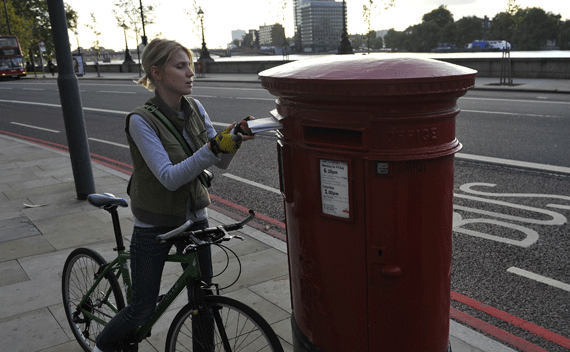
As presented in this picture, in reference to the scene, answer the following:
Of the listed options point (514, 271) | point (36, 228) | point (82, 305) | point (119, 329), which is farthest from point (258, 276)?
point (36, 228)

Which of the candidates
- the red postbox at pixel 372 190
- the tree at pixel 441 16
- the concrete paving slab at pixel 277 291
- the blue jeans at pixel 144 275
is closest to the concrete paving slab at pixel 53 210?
the concrete paving slab at pixel 277 291

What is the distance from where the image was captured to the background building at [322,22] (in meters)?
85.2

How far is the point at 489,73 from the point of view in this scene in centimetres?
2152

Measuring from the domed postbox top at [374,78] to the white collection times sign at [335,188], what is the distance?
30cm

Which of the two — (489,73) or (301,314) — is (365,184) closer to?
(301,314)

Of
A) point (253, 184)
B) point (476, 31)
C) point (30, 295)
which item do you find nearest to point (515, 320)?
point (30, 295)

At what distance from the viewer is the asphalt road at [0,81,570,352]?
3697 millimetres

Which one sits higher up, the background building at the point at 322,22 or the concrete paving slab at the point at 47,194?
the background building at the point at 322,22

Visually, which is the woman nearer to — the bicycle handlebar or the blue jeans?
the blue jeans

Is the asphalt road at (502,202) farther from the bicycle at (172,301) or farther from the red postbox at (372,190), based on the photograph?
the bicycle at (172,301)

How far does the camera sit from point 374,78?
1.91 meters

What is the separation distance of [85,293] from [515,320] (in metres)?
2.92

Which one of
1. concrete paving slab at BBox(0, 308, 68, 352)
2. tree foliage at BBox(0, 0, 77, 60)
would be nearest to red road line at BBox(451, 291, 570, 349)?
concrete paving slab at BBox(0, 308, 68, 352)

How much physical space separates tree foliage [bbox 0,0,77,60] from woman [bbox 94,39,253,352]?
183ft
